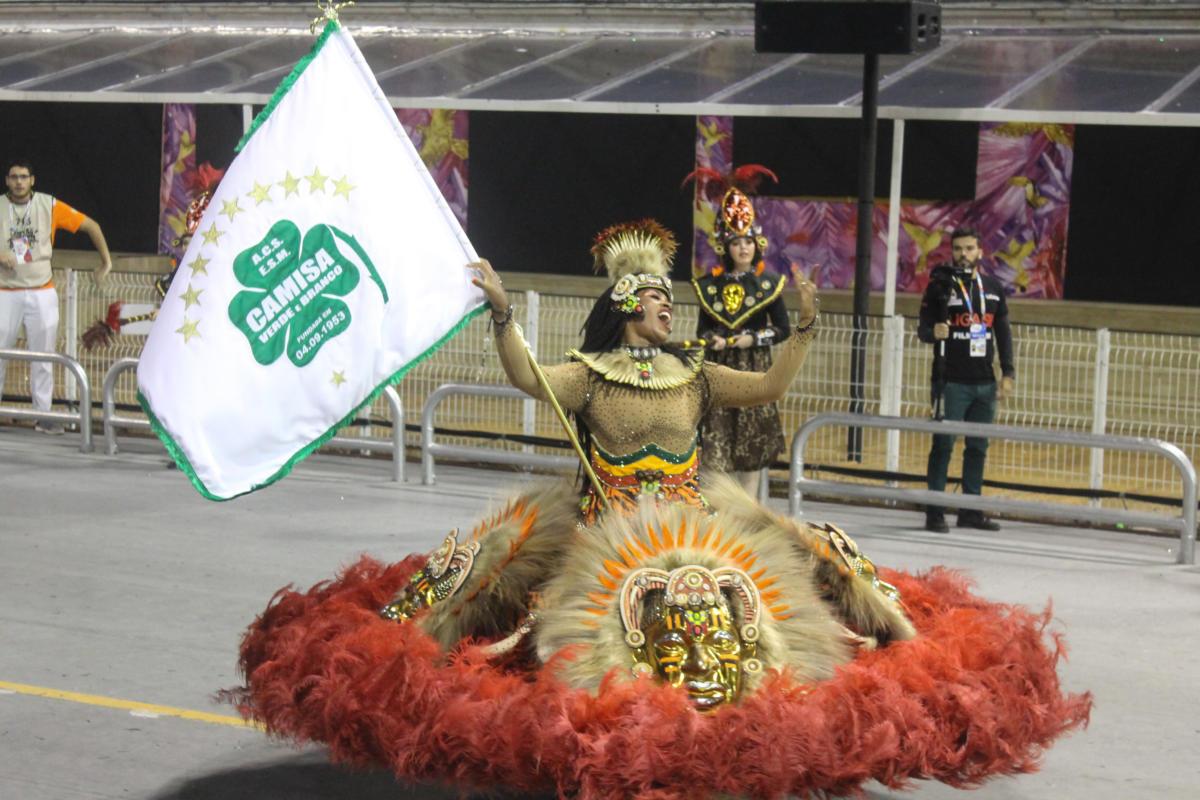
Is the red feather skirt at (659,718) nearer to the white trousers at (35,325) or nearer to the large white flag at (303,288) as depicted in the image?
the large white flag at (303,288)

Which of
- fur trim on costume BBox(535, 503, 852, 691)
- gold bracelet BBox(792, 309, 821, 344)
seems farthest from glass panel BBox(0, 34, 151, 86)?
fur trim on costume BBox(535, 503, 852, 691)

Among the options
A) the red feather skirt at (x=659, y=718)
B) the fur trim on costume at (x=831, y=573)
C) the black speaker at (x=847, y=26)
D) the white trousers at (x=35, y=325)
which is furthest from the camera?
the white trousers at (x=35, y=325)

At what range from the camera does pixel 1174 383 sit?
11727 mm

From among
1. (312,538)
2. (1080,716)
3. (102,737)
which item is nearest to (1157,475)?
(312,538)

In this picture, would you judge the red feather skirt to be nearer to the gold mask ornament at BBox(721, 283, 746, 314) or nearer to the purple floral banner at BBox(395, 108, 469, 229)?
the gold mask ornament at BBox(721, 283, 746, 314)

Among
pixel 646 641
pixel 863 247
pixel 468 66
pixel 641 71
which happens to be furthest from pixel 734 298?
pixel 468 66

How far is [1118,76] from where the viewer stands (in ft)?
47.4

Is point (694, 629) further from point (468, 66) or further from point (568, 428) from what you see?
point (468, 66)

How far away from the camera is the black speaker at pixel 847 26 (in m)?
12.2

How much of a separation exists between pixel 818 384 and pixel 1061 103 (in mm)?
2998

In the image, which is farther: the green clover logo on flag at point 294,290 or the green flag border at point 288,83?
the green flag border at point 288,83

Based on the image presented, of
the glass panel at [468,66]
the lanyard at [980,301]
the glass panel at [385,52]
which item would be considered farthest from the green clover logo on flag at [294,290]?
the glass panel at [385,52]

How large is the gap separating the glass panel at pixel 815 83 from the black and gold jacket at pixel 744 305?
3.74 metres

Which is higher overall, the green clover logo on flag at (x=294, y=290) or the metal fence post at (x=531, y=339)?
the green clover logo on flag at (x=294, y=290)
